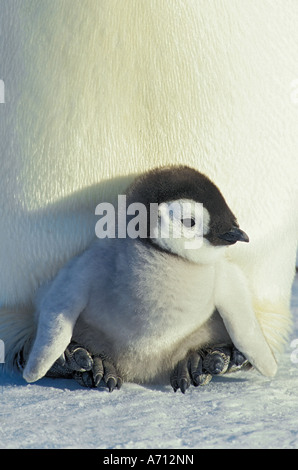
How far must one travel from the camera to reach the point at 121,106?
1.60 m

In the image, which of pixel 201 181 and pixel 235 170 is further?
pixel 235 170

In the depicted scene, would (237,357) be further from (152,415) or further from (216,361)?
(152,415)

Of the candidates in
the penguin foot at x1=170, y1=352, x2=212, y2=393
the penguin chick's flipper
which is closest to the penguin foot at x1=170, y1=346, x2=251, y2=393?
the penguin foot at x1=170, y1=352, x2=212, y2=393

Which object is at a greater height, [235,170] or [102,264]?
[235,170]

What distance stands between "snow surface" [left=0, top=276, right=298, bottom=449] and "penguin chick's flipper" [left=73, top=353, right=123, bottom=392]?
2 cm

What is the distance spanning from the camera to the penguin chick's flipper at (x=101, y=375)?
163cm

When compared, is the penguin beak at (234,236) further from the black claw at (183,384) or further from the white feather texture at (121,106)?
the black claw at (183,384)

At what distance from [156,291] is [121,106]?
354 mm

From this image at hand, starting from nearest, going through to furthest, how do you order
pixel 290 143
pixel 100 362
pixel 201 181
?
1. pixel 201 181
2. pixel 100 362
3. pixel 290 143

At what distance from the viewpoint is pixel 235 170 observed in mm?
1683

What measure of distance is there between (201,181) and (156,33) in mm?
295

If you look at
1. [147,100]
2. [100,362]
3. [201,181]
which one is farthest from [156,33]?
[100,362]

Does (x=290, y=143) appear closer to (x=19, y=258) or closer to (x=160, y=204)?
(x=160, y=204)
